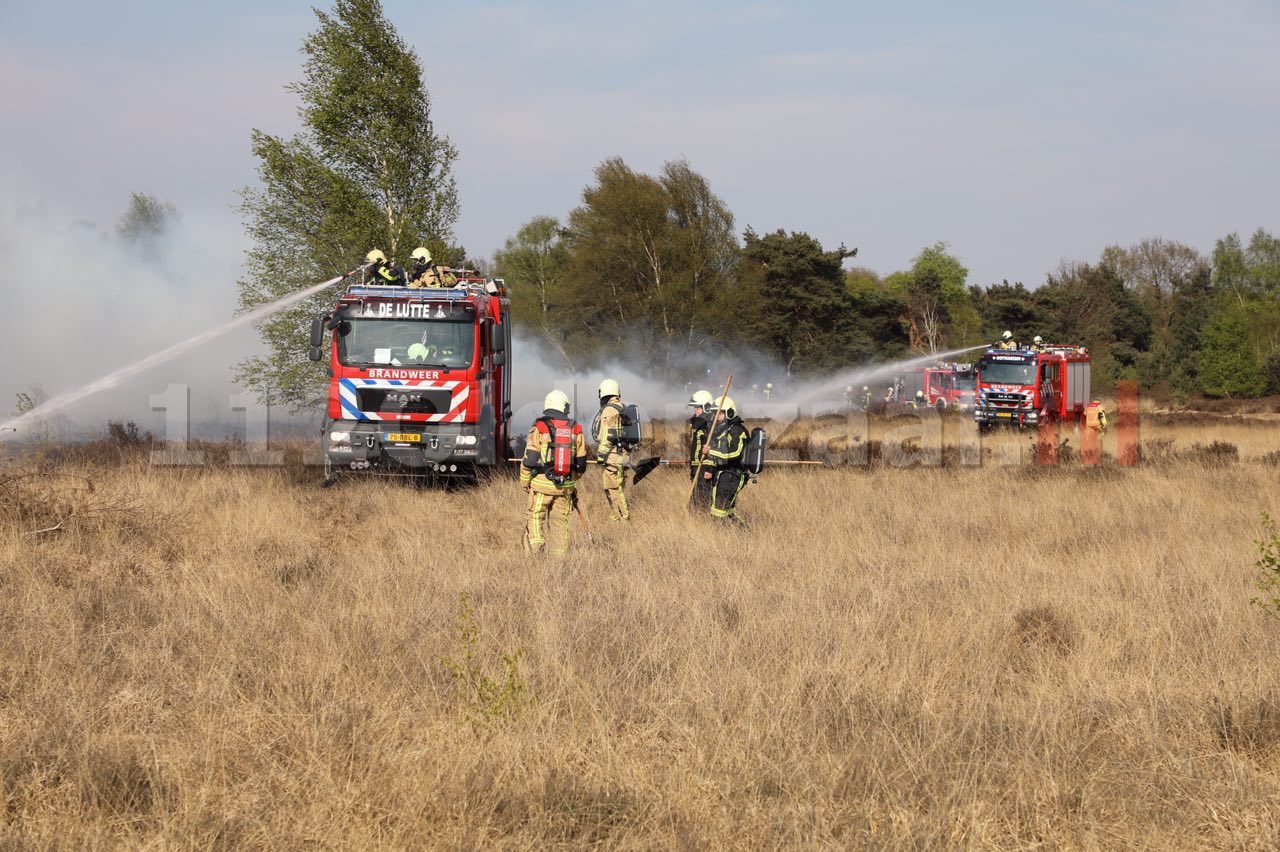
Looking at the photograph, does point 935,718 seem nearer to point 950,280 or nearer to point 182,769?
point 182,769

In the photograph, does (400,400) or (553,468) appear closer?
(553,468)

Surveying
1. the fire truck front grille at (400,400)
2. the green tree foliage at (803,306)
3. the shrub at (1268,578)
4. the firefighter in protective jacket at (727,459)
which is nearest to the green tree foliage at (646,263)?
the green tree foliage at (803,306)

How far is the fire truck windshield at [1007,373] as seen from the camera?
91.4 ft

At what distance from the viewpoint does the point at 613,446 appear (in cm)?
1231

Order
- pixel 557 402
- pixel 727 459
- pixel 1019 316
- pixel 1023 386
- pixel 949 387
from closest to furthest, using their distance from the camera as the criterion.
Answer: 1. pixel 557 402
2. pixel 727 459
3. pixel 1023 386
4. pixel 949 387
5. pixel 1019 316

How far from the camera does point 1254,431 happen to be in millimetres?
28469

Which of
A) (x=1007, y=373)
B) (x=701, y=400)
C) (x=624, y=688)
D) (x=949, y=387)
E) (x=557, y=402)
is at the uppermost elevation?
(x=949, y=387)

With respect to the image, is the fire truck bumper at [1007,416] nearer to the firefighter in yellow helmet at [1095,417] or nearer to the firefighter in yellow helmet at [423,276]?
A: the firefighter in yellow helmet at [1095,417]

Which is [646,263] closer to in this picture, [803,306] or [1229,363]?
[803,306]

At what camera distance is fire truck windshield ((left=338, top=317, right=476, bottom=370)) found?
1418 centimetres

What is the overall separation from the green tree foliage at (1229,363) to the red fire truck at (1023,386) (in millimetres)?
26419

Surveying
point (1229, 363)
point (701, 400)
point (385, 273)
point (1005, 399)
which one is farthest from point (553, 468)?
point (1229, 363)

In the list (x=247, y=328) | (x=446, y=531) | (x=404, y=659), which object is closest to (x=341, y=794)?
(x=404, y=659)

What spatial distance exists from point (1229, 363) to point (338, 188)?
4209 cm
